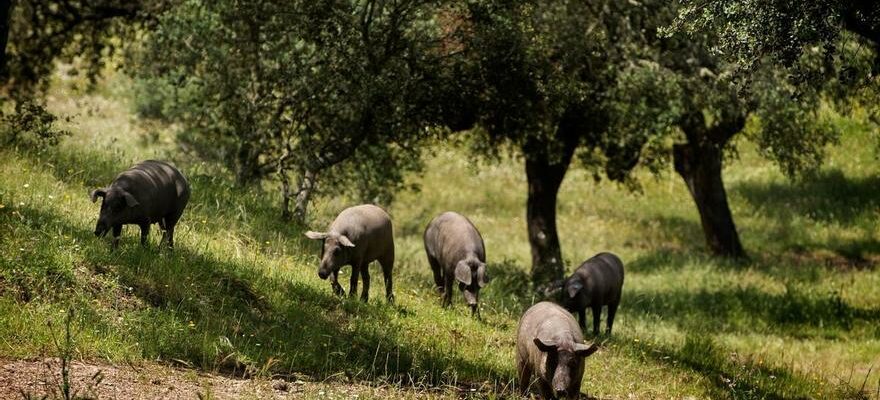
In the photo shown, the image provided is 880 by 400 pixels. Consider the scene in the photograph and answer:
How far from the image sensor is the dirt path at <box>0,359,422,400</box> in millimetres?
9070

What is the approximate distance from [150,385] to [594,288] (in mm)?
8791

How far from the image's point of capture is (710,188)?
26312 millimetres

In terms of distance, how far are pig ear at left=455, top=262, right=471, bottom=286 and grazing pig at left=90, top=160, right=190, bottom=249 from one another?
13.6 feet

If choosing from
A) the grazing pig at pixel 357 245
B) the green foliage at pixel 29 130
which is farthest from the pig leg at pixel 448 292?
the green foliage at pixel 29 130

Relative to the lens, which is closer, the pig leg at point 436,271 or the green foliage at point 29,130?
the green foliage at point 29,130

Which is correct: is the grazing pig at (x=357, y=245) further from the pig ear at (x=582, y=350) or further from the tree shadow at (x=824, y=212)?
the tree shadow at (x=824, y=212)

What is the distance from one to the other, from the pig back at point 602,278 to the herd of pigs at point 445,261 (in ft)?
0.05

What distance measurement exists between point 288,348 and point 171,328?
1265mm

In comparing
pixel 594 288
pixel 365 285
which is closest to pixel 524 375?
pixel 365 285

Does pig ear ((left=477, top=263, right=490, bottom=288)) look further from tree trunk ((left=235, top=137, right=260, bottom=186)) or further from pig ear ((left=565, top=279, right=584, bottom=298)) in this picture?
tree trunk ((left=235, top=137, right=260, bottom=186))

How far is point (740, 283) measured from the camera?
24781 millimetres

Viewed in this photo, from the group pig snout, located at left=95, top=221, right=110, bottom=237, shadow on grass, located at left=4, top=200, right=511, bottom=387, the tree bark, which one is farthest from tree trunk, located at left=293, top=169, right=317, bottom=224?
the tree bark

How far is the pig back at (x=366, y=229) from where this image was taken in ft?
47.9

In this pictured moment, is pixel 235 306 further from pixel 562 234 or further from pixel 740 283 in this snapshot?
pixel 562 234
